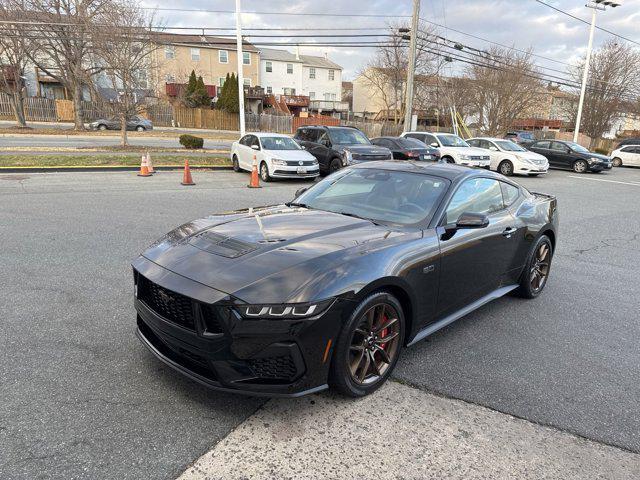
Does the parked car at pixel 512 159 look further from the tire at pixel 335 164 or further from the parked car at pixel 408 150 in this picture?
the tire at pixel 335 164

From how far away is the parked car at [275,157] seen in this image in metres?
13.6

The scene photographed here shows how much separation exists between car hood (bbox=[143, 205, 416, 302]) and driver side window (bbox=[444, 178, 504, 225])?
2.34 feet

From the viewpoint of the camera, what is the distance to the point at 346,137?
1617 cm

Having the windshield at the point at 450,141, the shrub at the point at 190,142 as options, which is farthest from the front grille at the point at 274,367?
the shrub at the point at 190,142

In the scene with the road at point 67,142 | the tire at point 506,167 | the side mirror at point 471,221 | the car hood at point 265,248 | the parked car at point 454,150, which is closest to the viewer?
the car hood at point 265,248

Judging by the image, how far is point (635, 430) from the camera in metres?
2.82

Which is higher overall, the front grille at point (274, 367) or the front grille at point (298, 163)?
the front grille at point (298, 163)

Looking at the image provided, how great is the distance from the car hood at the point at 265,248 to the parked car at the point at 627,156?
30710 millimetres

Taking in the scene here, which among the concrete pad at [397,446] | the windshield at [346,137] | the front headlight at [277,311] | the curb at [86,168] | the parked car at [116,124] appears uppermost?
the parked car at [116,124]

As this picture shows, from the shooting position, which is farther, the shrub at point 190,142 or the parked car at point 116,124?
the parked car at point 116,124

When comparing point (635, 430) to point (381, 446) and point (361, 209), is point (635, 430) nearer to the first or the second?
point (381, 446)

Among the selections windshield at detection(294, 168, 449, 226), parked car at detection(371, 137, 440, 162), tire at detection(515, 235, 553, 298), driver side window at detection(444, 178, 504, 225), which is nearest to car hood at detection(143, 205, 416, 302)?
windshield at detection(294, 168, 449, 226)

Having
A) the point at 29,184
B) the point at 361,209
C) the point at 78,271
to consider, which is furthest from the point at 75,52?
the point at 361,209

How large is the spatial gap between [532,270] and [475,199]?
52.2 inches
